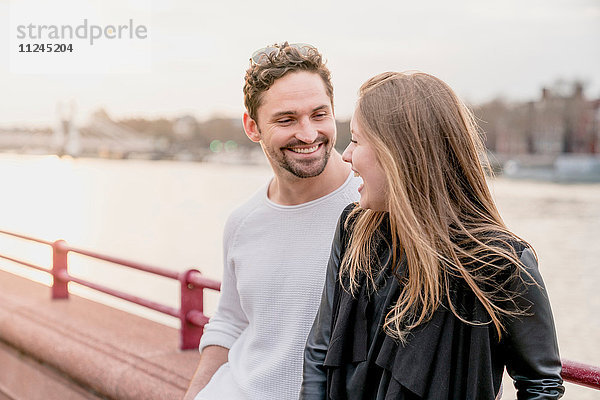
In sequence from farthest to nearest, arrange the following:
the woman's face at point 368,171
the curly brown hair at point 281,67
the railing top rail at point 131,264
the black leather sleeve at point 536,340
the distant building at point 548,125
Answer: the distant building at point 548,125 < the railing top rail at point 131,264 < the curly brown hair at point 281,67 < the woman's face at point 368,171 < the black leather sleeve at point 536,340

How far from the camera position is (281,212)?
237 cm

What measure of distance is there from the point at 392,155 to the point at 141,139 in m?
105

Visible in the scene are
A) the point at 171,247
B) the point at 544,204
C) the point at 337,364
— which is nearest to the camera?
the point at 337,364

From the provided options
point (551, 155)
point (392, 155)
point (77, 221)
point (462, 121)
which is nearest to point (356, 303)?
point (392, 155)

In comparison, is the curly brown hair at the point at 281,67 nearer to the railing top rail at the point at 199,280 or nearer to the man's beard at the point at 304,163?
the man's beard at the point at 304,163

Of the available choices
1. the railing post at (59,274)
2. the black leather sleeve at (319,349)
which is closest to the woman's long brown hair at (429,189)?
the black leather sleeve at (319,349)

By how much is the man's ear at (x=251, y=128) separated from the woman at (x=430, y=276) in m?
0.68

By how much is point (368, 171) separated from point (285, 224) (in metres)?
0.69

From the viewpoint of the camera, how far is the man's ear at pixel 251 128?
2.42m

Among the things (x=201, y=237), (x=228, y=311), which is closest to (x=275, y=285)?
(x=228, y=311)

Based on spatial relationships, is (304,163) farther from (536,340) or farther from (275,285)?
(536,340)

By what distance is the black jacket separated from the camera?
1525mm

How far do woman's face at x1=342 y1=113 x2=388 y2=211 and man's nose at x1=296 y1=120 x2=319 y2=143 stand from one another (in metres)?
0.51

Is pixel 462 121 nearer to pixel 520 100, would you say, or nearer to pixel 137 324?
pixel 137 324
